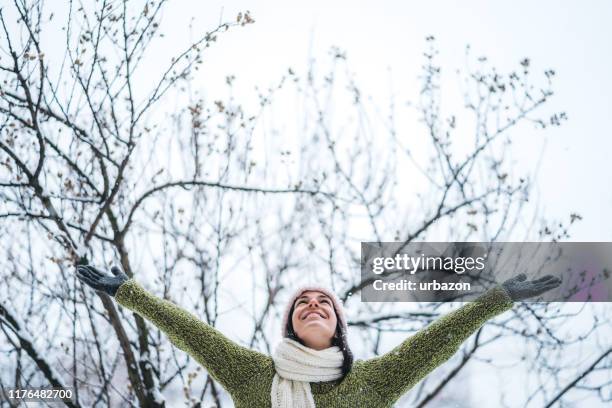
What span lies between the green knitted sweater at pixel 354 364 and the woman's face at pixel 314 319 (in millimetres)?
165

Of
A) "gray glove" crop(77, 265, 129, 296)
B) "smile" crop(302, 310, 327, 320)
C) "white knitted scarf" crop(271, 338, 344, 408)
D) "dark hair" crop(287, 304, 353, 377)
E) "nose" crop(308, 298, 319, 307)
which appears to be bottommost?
"white knitted scarf" crop(271, 338, 344, 408)

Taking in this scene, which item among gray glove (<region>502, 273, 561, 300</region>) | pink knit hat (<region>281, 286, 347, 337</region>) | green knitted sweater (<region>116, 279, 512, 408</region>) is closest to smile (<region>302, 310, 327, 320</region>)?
pink knit hat (<region>281, 286, 347, 337</region>)

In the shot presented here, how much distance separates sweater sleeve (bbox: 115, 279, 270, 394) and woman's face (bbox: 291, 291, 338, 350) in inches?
7.8

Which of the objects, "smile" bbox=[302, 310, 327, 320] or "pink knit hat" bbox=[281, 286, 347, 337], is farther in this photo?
"pink knit hat" bbox=[281, 286, 347, 337]

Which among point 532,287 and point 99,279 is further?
point 99,279

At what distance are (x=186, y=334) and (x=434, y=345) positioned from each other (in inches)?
39.5

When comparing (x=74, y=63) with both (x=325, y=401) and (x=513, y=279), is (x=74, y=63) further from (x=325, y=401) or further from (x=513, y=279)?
(x=513, y=279)

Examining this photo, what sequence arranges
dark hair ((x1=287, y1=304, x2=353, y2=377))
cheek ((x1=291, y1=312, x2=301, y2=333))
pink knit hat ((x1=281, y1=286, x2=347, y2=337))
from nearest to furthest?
dark hair ((x1=287, y1=304, x2=353, y2=377)) → cheek ((x1=291, y1=312, x2=301, y2=333)) → pink knit hat ((x1=281, y1=286, x2=347, y2=337))

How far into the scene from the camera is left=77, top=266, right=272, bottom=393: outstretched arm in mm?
2479

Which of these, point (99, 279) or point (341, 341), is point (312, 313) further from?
point (99, 279)

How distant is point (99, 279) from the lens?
2494 mm

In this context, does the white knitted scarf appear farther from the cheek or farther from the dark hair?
the cheek

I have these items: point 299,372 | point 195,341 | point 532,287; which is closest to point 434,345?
point 532,287

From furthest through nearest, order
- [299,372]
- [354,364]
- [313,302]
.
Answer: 1. [313,302]
2. [354,364]
3. [299,372]
